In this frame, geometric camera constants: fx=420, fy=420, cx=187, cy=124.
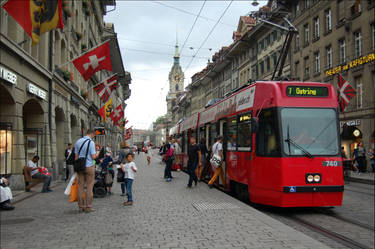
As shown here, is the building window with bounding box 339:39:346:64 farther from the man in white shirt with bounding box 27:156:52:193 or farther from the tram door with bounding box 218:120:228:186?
the man in white shirt with bounding box 27:156:52:193

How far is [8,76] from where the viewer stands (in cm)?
1305

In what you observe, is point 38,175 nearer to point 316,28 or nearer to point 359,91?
point 359,91

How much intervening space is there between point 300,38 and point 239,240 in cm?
3425

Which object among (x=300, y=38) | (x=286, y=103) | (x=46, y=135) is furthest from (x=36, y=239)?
(x=300, y=38)

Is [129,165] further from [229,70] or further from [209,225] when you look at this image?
[229,70]

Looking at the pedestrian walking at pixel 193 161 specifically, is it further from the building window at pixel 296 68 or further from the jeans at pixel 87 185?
the building window at pixel 296 68

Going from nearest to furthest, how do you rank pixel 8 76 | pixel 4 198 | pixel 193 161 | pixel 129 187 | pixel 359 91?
1. pixel 4 198
2. pixel 129 187
3. pixel 8 76
4. pixel 193 161
5. pixel 359 91

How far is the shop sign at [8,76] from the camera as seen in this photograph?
12.5 metres

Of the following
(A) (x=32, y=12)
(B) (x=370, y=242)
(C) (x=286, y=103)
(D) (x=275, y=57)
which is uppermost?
(D) (x=275, y=57)

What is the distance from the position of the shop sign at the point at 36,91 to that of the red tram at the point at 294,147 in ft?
29.4

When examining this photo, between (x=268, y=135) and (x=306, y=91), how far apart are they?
138 cm

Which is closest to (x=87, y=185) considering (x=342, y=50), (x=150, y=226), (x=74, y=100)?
(x=150, y=226)

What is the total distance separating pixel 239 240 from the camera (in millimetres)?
6090

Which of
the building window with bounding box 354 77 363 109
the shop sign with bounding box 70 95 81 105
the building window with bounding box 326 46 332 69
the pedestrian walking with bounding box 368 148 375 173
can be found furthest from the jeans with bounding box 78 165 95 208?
the building window with bounding box 326 46 332 69
